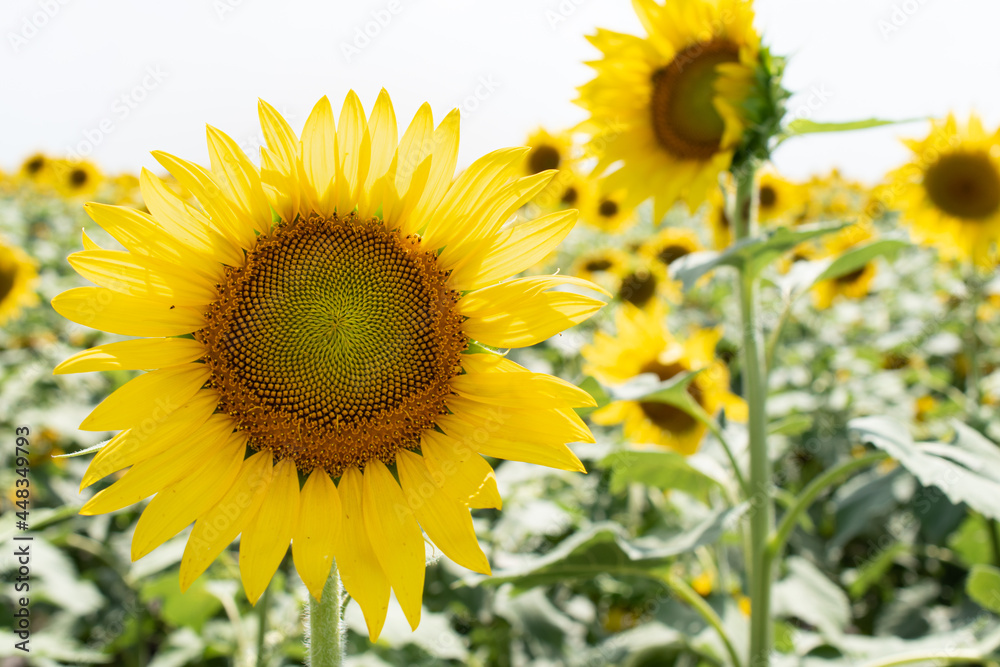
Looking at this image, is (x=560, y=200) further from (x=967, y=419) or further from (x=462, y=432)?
(x=462, y=432)

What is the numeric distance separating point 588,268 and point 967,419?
3.71 meters

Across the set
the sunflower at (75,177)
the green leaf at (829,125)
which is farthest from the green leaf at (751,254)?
the sunflower at (75,177)

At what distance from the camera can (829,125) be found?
2.03 m

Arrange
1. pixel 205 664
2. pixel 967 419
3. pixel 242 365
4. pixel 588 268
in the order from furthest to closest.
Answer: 1. pixel 588 268
2. pixel 967 419
3. pixel 205 664
4. pixel 242 365

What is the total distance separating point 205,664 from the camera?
328 centimetres

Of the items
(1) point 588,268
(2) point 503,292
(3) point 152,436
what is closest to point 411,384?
(2) point 503,292

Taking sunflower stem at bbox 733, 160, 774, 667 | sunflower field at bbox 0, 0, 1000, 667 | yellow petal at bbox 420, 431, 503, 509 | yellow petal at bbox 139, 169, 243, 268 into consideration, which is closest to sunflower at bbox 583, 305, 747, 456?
sunflower field at bbox 0, 0, 1000, 667

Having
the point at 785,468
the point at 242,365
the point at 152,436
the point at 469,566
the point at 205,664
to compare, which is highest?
the point at 242,365

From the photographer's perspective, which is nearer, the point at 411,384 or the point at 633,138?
the point at 411,384

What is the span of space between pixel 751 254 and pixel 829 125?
42cm

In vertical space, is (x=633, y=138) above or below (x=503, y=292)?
above

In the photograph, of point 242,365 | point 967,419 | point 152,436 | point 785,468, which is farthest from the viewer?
point 785,468

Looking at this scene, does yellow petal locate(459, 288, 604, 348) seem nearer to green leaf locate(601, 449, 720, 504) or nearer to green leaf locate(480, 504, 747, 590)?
green leaf locate(480, 504, 747, 590)

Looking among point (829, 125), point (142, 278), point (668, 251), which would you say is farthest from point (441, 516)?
point (668, 251)
